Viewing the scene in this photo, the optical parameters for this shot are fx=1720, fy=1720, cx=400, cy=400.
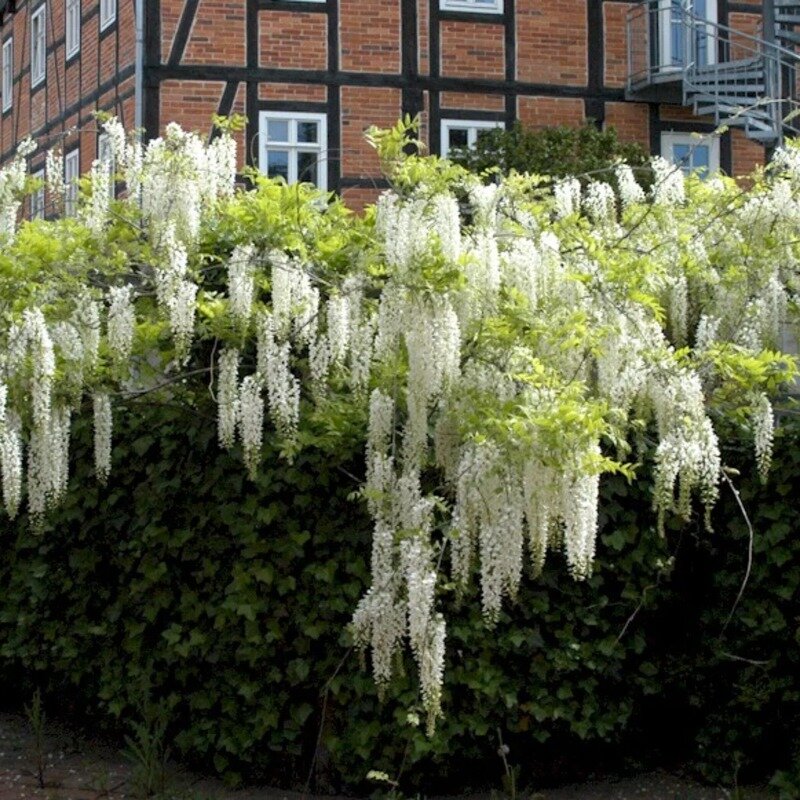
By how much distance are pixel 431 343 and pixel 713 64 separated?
1229cm

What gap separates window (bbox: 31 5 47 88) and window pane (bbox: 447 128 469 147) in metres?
5.91

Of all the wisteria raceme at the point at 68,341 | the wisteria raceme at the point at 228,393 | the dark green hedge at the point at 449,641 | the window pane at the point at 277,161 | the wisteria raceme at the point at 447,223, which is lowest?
the dark green hedge at the point at 449,641

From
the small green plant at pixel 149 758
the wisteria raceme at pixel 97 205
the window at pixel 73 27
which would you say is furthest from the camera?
the window at pixel 73 27

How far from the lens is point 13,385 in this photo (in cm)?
600

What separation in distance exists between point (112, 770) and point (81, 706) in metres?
0.66

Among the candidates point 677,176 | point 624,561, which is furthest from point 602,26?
point 624,561

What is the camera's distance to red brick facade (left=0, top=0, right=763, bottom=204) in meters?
16.7

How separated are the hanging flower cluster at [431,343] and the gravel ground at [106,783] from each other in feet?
3.05

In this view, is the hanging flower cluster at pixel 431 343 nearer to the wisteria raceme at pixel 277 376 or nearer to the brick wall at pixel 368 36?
the wisteria raceme at pixel 277 376

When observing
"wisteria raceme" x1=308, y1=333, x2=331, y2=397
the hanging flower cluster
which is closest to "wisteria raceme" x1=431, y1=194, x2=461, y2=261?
the hanging flower cluster

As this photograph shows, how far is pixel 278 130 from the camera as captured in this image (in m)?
17.1

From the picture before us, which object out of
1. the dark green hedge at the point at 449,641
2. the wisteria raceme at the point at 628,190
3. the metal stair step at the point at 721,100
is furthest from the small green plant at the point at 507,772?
A: the metal stair step at the point at 721,100

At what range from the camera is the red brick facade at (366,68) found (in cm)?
1669

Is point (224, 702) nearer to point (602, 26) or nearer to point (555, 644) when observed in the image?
point (555, 644)
